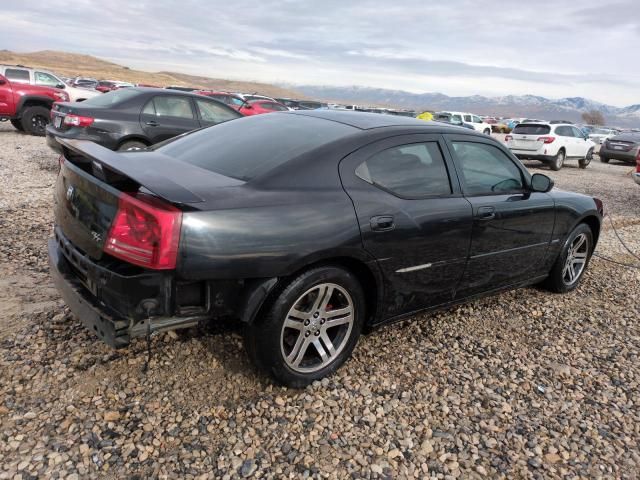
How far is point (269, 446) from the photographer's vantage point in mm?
2375

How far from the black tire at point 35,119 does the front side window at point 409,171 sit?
40.6 feet

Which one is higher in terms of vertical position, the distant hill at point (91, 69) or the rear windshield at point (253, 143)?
the distant hill at point (91, 69)

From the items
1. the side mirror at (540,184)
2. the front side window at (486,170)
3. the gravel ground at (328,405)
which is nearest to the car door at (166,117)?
the gravel ground at (328,405)

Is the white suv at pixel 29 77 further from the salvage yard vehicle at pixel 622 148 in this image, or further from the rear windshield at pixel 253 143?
the salvage yard vehicle at pixel 622 148

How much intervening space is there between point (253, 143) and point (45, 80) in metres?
14.2

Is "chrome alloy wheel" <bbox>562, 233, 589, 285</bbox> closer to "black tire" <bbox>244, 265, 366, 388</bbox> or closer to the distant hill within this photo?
"black tire" <bbox>244, 265, 366, 388</bbox>

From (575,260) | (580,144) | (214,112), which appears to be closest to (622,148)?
(580,144)

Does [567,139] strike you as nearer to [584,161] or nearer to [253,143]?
[584,161]

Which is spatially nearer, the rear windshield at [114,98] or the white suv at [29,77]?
the rear windshield at [114,98]

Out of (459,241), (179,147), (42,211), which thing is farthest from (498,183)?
(42,211)

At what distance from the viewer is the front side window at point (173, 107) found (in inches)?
321

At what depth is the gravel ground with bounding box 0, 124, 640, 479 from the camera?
228cm

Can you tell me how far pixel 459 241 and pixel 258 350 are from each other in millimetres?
1573

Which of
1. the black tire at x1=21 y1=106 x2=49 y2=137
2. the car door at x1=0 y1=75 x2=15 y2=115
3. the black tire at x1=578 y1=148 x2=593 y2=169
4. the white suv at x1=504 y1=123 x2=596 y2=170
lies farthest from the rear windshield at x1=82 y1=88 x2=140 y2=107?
the black tire at x1=578 y1=148 x2=593 y2=169
